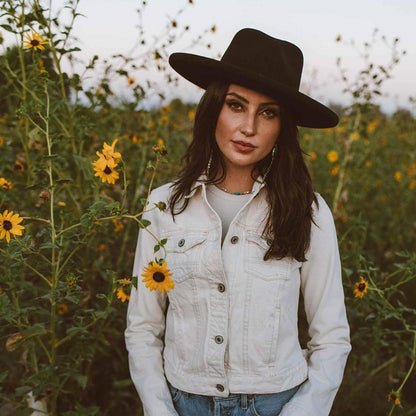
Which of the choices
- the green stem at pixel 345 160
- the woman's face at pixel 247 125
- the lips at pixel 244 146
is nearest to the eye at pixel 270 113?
the woman's face at pixel 247 125

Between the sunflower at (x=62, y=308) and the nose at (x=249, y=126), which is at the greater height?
the nose at (x=249, y=126)

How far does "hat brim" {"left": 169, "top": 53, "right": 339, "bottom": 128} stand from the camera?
1.31 m

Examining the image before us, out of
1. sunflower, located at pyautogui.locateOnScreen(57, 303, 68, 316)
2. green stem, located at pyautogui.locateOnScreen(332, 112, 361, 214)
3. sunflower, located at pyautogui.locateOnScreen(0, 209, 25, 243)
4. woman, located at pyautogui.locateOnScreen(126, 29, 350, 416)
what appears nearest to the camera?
sunflower, located at pyautogui.locateOnScreen(0, 209, 25, 243)

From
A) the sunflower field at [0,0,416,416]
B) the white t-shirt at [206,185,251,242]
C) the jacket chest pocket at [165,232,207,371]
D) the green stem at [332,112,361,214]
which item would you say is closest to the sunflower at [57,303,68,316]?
the sunflower field at [0,0,416,416]

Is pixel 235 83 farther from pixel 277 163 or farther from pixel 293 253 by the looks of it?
pixel 293 253

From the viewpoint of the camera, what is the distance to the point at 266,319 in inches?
52.6

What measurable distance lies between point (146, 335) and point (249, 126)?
0.70 meters

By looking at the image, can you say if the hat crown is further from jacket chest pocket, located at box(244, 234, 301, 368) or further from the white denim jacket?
jacket chest pocket, located at box(244, 234, 301, 368)

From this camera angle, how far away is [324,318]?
55.1 inches

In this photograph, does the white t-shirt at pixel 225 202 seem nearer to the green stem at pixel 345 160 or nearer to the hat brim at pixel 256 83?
the hat brim at pixel 256 83

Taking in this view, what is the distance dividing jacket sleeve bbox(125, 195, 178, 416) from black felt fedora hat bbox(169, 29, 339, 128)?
47 centimetres

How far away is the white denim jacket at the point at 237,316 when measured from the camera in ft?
4.36

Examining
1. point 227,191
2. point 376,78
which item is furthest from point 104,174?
point 376,78

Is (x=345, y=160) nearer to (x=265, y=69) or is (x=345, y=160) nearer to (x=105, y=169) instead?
(x=265, y=69)
